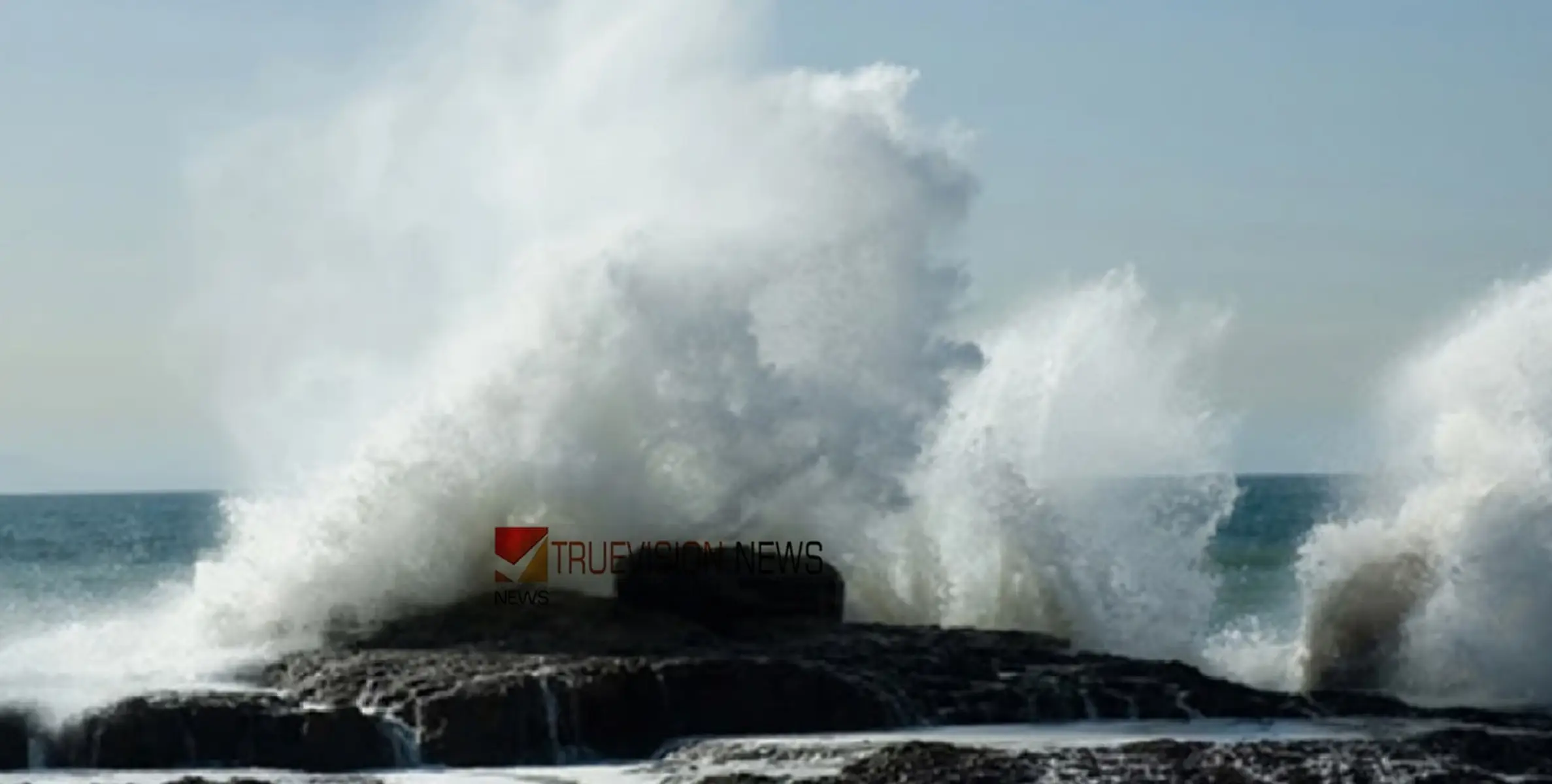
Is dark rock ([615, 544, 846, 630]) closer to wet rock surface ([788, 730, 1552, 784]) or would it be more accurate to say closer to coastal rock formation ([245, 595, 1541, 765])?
coastal rock formation ([245, 595, 1541, 765])

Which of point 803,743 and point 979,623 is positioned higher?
point 979,623

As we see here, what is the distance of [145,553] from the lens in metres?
60.6

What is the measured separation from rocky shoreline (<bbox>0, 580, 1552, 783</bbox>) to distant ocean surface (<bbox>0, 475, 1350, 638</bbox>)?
31.9 feet

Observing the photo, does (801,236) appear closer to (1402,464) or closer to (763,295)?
(763,295)

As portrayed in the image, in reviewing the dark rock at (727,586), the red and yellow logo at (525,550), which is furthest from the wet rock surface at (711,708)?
the red and yellow logo at (525,550)

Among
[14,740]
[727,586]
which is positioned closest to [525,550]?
[727,586]

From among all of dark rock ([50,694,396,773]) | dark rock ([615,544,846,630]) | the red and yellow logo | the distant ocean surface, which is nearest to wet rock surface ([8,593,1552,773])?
dark rock ([50,694,396,773])

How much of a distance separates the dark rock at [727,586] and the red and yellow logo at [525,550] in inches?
53.1

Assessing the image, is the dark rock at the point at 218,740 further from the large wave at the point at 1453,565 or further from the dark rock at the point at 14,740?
the large wave at the point at 1453,565

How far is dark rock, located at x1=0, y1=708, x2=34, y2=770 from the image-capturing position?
1850 centimetres

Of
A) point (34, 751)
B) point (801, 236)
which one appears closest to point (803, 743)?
point (34, 751)

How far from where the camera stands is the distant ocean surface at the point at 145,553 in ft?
137

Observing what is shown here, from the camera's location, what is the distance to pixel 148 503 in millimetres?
117125

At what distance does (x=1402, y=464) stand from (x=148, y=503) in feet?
317
